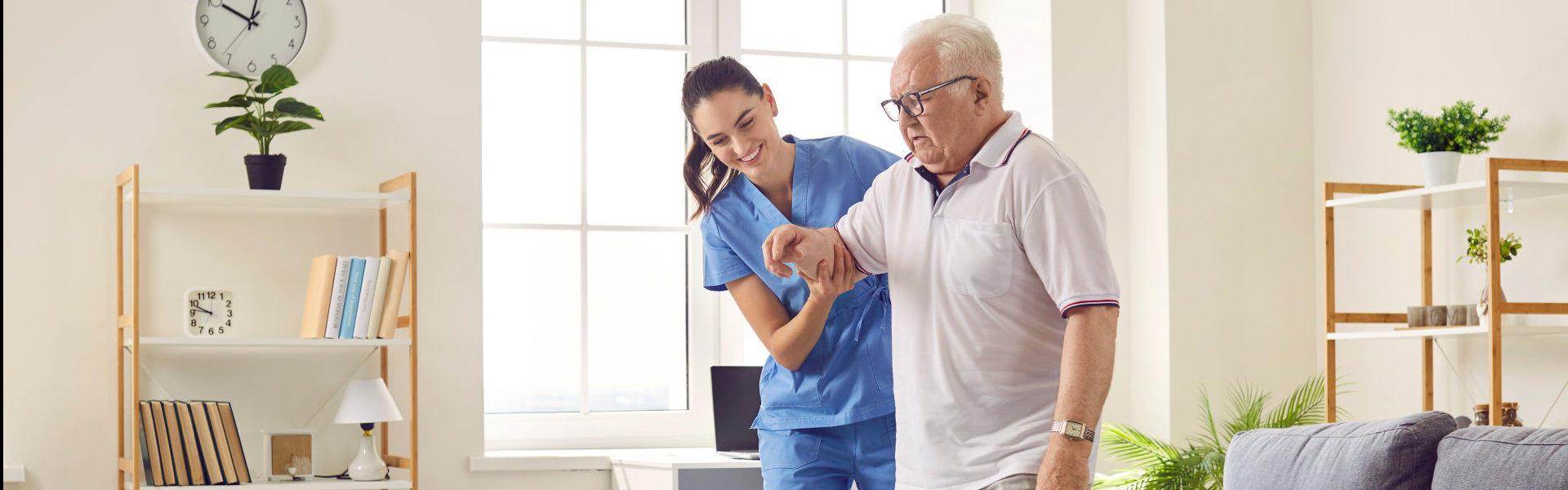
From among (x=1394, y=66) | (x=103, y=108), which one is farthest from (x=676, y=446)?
(x=1394, y=66)

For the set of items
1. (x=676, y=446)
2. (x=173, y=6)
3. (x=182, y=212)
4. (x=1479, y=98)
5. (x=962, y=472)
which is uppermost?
(x=173, y=6)

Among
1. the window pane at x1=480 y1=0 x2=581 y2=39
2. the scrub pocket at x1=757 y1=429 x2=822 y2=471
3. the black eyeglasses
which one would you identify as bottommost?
the scrub pocket at x1=757 y1=429 x2=822 y2=471

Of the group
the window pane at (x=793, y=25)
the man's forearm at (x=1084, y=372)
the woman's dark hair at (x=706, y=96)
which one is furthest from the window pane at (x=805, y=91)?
the man's forearm at (x=1084, y=372)

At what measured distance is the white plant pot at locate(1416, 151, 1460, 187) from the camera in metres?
3.08

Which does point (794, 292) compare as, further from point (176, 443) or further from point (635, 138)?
point (635, 138)

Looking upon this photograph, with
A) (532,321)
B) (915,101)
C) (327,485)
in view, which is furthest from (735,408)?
(915,101)

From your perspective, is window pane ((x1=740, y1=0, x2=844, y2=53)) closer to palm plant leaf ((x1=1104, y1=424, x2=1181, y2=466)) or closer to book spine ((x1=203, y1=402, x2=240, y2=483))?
palm plant leaf ((x1=1104, y1=424, x2=1181, y2=466))

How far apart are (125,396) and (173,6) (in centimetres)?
100

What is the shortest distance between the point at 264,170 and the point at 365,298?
1.28 ft

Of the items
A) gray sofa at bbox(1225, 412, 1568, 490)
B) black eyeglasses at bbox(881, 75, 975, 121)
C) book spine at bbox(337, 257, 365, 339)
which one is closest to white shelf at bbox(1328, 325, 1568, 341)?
gray sofa at bbox(1225, 412, 1568, 490)

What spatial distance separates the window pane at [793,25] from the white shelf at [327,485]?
1.67m

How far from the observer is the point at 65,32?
10.8 ft

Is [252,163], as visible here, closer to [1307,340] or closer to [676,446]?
[676,446]

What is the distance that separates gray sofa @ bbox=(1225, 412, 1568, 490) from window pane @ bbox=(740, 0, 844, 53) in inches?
83.4
